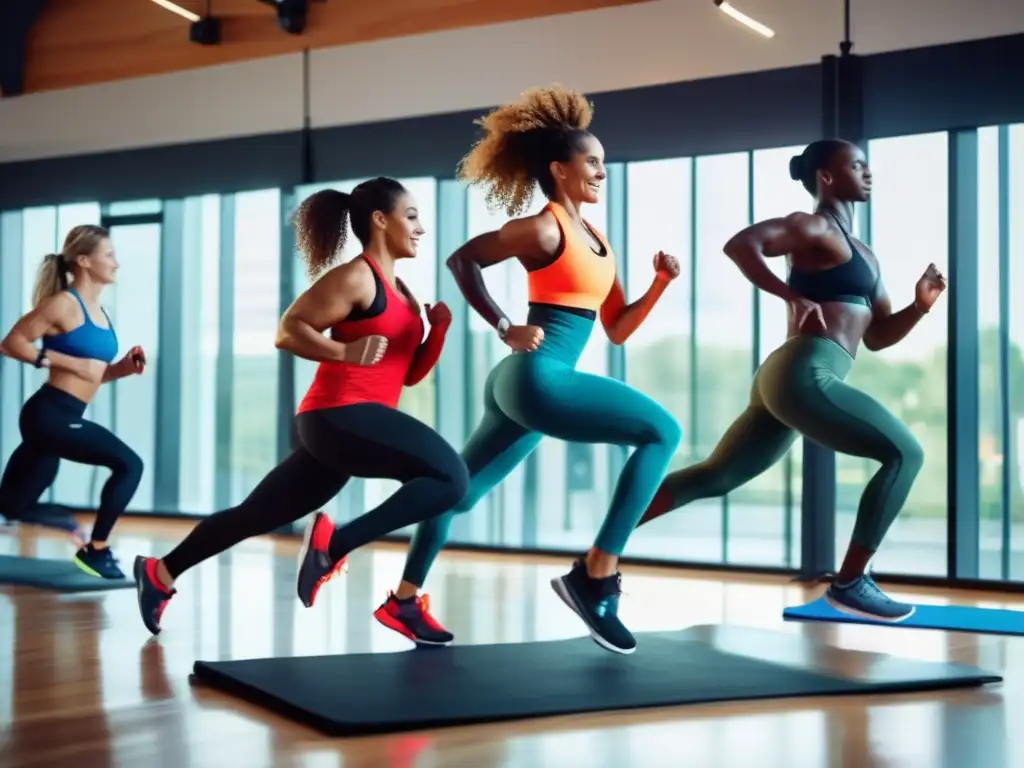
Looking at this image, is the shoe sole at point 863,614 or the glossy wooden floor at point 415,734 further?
the shoe sole at point 863,614

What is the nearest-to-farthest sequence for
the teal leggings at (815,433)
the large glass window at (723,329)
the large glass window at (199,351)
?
the teal leggings at (815,433)
the large glass window at (723,329)
the large glass window at (199,351)

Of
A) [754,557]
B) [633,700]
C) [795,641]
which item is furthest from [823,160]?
[754,557]

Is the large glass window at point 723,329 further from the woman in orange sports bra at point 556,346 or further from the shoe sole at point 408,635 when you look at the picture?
the shoe sole at point 408,635

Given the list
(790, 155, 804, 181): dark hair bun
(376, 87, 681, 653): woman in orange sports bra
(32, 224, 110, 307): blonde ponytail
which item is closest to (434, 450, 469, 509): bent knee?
(376, 87, 681, 653): woman in orange sports bra

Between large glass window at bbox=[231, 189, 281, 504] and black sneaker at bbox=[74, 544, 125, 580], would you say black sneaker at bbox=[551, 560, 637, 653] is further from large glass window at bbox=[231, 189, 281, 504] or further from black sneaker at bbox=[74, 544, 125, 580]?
large glass window at bbox=[231, 189, 281, 504]

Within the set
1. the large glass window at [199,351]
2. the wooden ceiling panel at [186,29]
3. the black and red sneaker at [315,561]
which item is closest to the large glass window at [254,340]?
the large glass window at [199,351]

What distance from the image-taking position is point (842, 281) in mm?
4641

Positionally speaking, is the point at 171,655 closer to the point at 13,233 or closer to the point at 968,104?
the point at 968,104

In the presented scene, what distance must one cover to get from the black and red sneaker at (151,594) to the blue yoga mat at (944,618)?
215cm

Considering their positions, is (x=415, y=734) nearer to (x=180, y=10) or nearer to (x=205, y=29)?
(x=180, y=10)

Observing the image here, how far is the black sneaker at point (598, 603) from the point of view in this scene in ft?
12.7

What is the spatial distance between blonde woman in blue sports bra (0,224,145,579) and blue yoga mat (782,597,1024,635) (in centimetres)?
271

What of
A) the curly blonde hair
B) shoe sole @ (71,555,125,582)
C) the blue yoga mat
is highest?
the curly blonde hair

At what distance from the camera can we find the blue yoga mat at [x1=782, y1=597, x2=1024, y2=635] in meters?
4.68
